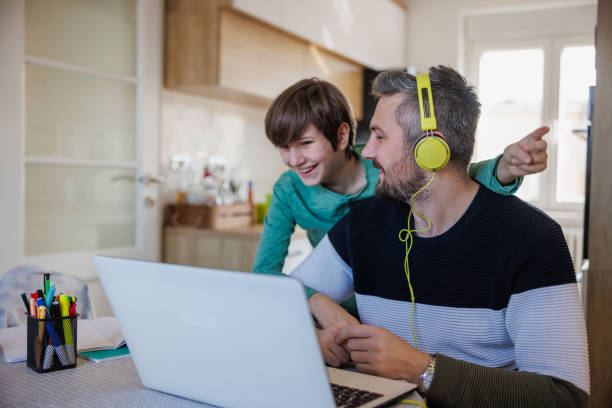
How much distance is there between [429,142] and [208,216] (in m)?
1.99

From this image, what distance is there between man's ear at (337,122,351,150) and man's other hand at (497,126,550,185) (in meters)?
0.67

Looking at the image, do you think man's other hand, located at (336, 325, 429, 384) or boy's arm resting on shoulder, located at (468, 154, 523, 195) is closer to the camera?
man's other hand, located at (336, 325, 429, 384)

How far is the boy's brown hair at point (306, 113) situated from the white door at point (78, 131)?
1251mm

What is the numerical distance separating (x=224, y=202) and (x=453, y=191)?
80.7 inches

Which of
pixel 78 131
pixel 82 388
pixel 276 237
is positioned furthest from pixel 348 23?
pixel 82 388

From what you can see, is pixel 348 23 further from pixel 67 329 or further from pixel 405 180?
pixel 67 329

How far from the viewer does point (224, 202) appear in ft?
10.2

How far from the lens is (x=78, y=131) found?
8.59 ft

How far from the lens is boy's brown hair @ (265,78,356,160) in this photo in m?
1.66

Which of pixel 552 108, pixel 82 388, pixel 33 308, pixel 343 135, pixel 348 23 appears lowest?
pixel 82 388

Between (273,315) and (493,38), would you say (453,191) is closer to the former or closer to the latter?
A: (273,315)

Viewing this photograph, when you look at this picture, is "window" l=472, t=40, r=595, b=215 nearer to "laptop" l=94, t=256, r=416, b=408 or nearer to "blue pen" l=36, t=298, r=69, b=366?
"laptop" l=94, t=256, r=416, b=408

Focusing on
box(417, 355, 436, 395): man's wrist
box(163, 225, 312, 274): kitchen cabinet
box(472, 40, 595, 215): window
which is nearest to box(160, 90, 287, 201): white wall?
box(163, 225, 312, 274): kitchen cabinet

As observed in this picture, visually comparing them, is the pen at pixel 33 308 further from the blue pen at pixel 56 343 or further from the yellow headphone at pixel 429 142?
the yellow headphone at pixel 429 142
